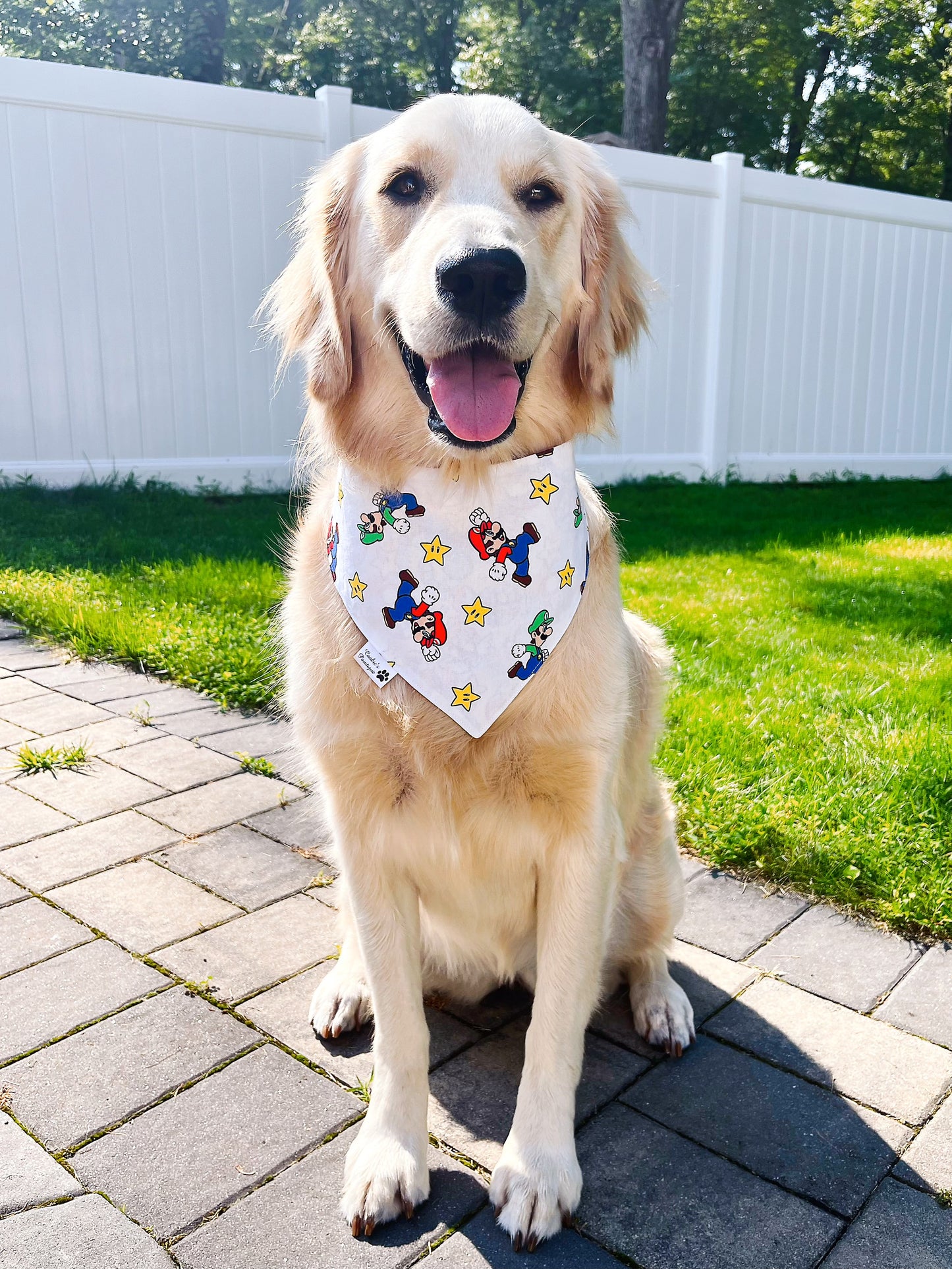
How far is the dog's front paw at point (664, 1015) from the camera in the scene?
2062 mm

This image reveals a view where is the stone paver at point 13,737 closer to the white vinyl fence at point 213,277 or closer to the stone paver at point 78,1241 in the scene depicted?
the stone paver at point 78,1241

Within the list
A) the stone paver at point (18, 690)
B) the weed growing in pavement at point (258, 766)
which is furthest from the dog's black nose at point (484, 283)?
the stone paver at point (18, 690)

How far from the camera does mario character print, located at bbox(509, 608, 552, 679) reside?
6.17 feet

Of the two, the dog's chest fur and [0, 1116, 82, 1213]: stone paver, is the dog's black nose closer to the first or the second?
the dog's chest fur

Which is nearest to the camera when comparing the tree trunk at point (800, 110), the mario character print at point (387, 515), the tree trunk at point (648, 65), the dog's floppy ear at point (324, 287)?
the mario character print at point (387, 515)

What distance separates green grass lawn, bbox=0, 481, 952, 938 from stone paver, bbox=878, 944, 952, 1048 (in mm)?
138

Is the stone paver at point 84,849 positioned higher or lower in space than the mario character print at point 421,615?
lower

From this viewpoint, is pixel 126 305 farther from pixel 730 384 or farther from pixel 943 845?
pixel 943 845

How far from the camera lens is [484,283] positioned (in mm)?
1773

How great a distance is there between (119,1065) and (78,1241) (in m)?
0.42

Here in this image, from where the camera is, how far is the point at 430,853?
188cm

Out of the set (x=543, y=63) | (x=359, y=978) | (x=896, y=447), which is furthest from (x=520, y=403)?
(x=543, y=63)

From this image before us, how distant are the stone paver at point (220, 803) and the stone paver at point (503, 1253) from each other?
152 centimetres

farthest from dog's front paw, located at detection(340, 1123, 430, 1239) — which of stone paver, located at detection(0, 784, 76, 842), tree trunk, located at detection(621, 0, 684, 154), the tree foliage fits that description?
the tree foliage
